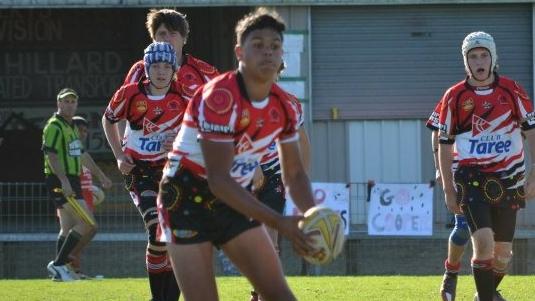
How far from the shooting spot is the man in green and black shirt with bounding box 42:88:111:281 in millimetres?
16844

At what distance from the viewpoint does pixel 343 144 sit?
22.6 m

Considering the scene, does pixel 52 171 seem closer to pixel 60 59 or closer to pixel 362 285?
pixel 362 285

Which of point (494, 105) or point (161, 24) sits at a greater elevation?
point (161, 24)

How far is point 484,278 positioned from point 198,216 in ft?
12.8

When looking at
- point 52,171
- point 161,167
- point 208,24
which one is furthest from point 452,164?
point 208,24

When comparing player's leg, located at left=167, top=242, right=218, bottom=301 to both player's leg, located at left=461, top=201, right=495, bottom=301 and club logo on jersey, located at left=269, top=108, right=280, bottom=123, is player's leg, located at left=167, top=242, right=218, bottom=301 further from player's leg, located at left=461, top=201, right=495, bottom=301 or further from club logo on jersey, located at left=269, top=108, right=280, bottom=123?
player's leg, located at left=461, top=201, right=495, bottom=301

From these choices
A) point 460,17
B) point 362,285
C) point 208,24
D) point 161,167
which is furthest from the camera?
point 208,24

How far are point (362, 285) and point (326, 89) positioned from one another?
27.8 ft

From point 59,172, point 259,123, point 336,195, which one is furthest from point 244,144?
point 336,195

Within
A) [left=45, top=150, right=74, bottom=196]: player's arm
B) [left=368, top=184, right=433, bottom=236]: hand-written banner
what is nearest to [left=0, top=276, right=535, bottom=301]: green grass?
[left=45, top=150, right=74, bottom=196]: player's arm

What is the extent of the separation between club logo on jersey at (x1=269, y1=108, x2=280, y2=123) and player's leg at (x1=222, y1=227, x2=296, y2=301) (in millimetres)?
591

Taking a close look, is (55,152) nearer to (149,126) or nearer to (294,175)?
(149,126)

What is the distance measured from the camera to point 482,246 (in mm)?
10297

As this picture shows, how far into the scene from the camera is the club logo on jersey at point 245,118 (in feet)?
22.6
